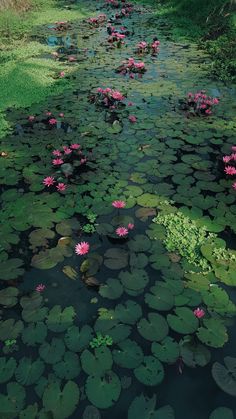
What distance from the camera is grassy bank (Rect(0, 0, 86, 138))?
7465 mm

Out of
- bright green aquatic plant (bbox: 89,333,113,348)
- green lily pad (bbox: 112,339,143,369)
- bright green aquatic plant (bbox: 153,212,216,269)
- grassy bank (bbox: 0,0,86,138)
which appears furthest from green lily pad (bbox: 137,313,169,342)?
grassy bank (bbox: 0,0,86,138)

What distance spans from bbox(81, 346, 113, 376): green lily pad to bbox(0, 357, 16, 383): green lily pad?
1.89 ft

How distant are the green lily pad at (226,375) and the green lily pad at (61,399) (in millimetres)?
1102

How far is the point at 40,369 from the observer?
280cm

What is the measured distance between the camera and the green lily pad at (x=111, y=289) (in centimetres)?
334

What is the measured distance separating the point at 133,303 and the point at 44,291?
907 mm

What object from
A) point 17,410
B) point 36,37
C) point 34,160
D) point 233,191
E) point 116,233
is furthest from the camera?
point 36,37

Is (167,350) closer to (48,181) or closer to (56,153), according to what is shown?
(48,181)

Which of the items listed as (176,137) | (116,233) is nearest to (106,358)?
(116,233)

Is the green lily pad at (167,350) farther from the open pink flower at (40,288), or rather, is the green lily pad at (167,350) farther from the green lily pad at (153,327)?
the open pink flower at (40,288)

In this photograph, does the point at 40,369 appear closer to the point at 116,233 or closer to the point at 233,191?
the point at 116,233

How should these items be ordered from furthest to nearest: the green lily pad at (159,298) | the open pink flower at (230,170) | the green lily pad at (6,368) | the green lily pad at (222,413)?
the open pink flower at (230,170)
the green lily pad at (159,298)
the green lily pad at (6,368)
the green lily pad at (222,413)

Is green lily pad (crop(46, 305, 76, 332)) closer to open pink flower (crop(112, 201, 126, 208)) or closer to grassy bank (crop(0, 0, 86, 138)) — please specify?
open pink flower (crop(112, 201, 126, 208))

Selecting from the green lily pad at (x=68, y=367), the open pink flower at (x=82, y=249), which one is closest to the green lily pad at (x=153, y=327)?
the green lily pad at (x=68, y=367)
